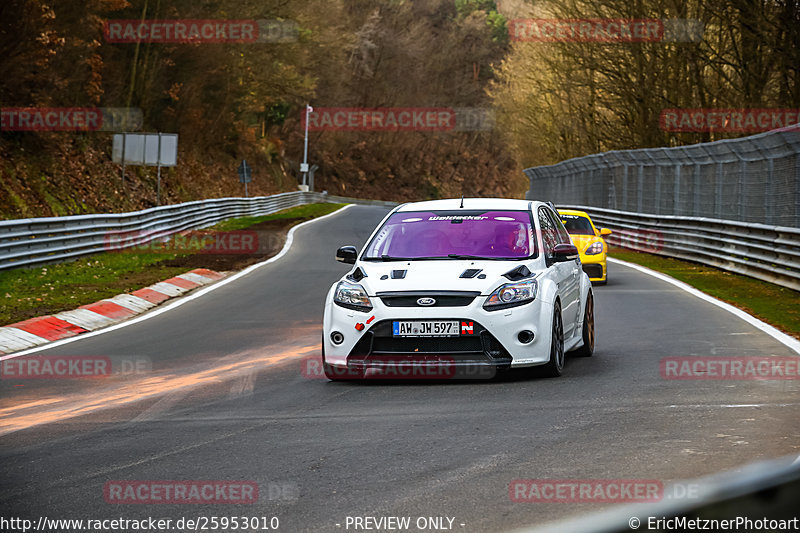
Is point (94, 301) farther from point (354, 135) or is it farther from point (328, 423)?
point (354, 135)

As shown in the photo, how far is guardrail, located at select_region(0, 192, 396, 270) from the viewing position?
65.5 ft

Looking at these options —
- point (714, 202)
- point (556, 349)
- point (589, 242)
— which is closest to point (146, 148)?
point (714, 202)

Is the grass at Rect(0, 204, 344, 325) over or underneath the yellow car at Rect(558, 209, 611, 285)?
underneath

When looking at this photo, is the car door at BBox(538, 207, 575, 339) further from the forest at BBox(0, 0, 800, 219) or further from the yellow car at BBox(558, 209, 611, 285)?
the forest at BBox(0, 0, 800, 219)

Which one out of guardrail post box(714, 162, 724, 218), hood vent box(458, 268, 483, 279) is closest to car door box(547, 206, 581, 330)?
hood vent box(458, 268, 483, 279)

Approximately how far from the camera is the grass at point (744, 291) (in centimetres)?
1498

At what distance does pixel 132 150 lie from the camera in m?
36.5

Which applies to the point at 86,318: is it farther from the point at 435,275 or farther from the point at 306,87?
the point at 306,87

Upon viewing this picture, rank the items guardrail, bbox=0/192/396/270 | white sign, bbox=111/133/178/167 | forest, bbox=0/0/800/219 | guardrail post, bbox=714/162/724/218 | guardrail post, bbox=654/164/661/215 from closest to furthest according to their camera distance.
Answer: guardrail, bbox=0/192/396/270 < guardrail post, bbox=714/162/724/218 < forest, bbox=0/0/800/219 < guardrail post, bbox=654/164/661/215 < white sign, bbox=111/133/178/167

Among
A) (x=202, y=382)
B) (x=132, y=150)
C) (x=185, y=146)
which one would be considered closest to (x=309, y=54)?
(x=185, y=146)

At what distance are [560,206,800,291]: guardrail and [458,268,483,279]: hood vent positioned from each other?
36.0 ft

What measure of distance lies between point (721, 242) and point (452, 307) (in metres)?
17.8

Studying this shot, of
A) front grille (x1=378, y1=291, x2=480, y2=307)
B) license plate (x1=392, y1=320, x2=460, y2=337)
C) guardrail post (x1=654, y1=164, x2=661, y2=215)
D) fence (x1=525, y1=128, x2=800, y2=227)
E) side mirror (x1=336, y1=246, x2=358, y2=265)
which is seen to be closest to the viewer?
license plate (x1=392, y1=320, x2=460, y2=337)

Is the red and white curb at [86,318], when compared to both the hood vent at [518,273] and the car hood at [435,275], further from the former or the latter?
the hood vent at [518,273]
